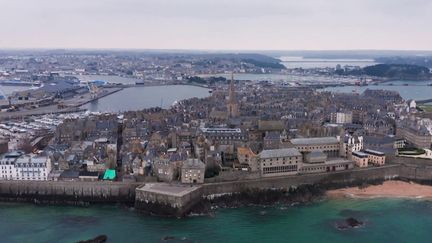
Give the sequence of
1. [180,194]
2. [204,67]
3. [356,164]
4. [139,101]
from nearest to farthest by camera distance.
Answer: [180,194], [356,164], [139,101], [204,67]

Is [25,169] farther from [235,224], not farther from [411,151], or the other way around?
[411,151]

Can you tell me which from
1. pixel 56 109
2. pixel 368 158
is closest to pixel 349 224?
pixel 368 158

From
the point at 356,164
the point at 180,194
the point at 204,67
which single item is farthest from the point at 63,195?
the point at 204,67

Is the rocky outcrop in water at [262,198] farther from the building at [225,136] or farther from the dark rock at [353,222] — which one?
the building at [225,136]

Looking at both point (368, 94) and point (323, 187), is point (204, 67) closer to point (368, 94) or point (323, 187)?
point (368, 94)

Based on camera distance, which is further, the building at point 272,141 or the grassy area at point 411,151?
the grassy area at point 411,151

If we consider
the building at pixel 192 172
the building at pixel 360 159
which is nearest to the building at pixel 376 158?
the building at pixel 360 159
